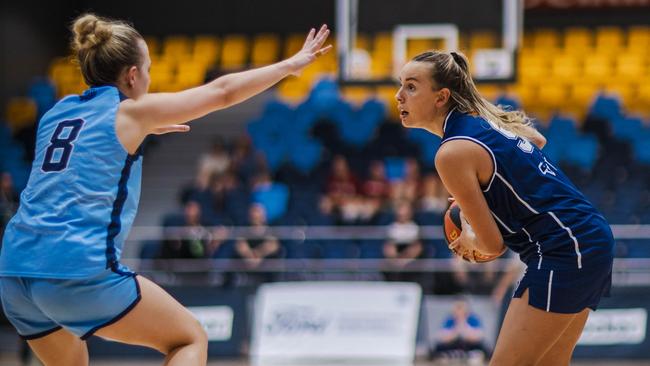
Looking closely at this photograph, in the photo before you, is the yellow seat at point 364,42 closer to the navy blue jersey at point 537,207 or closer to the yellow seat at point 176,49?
the navy blue jersey at point 537,207

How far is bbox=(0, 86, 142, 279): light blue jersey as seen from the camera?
3234 mm

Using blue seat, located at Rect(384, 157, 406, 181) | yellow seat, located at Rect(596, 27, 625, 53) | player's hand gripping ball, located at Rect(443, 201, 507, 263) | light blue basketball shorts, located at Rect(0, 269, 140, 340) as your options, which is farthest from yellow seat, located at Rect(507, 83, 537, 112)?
light blue basketball shorts, located at Rect(0, 269, 140, 340)

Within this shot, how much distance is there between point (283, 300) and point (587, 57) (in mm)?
8735

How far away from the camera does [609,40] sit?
1659 cm

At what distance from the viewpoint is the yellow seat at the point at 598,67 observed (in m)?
15.3

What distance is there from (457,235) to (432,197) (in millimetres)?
6598

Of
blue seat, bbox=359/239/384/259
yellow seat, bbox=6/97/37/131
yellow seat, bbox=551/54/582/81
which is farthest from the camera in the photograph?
yellow seat, bbox=6/97/37/131

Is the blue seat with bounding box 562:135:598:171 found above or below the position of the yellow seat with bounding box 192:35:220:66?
below

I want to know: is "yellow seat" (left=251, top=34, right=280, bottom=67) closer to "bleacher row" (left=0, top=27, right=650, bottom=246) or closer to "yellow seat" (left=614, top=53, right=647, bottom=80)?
"bleacher row" (left=0, top=27, right=650, bottom=246)

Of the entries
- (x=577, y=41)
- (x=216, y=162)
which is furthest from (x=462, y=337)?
(x=577, y=41)

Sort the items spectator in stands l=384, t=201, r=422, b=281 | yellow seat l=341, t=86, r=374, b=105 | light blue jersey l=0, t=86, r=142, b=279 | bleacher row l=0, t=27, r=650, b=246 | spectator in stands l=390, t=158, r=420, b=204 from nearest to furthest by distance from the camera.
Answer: light blue jersey l=0, t=86, r=142, b=279 → spectator in stands l=384, t=201, r=422, b=281 → spectator in stands l=390, t=158, r=420, b=204 → bleacher row l=0, t=27, r=650, b=246 → yellow seat l=341, t=86, r=374, b=105

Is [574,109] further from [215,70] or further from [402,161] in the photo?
[215,70]

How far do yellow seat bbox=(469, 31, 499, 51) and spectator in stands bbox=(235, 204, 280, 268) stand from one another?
2.90 m

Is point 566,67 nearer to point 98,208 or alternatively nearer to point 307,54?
point 307,54
